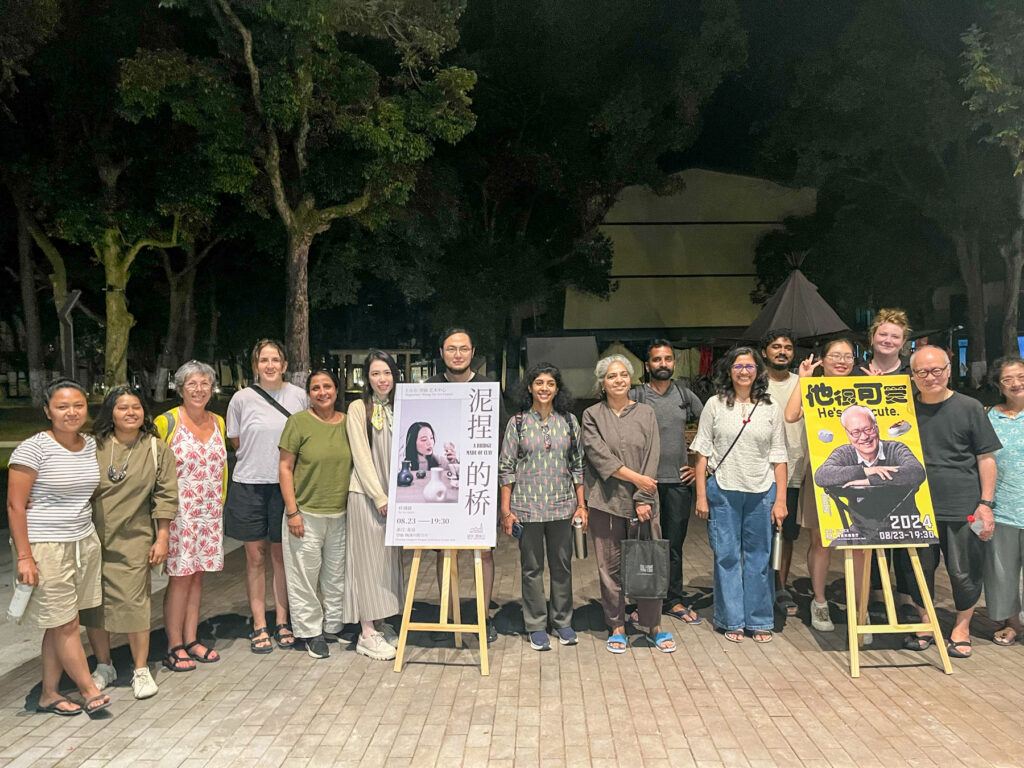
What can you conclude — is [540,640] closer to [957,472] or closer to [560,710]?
[560,710]

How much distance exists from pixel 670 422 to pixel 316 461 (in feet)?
7.77

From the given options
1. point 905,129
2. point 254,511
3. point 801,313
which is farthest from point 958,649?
point 905,129

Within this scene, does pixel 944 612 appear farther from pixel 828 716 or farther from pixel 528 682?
pixel 528 682

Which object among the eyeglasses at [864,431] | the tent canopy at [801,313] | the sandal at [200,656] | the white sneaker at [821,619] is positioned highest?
the tent canopy at [801,313]

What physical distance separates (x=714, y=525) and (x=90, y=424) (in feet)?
12.6

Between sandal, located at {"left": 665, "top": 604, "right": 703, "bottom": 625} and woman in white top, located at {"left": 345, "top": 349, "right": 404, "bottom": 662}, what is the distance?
200 centimetres

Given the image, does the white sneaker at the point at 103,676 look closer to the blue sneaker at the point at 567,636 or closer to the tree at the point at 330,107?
the blue sneaker at the point at 567,636

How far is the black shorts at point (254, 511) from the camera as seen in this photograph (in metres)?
5.04

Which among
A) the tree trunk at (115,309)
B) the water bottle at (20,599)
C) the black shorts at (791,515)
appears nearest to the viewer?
the water bottle at (20,599)

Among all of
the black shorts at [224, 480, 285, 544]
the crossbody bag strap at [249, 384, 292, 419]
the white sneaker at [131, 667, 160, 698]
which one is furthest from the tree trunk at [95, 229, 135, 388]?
the white sneaker at [131, 667, 160, 698]

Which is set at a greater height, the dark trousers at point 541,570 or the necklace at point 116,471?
the necklace at point 116,471

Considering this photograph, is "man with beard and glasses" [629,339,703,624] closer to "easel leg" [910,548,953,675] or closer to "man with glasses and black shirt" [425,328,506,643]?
"man with glasses and black shirt" [425,328,506,643]

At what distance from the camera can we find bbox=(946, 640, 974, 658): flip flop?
483 centimetres

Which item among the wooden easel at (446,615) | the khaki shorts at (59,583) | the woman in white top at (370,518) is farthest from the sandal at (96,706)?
the wooden easel at (446,615)
